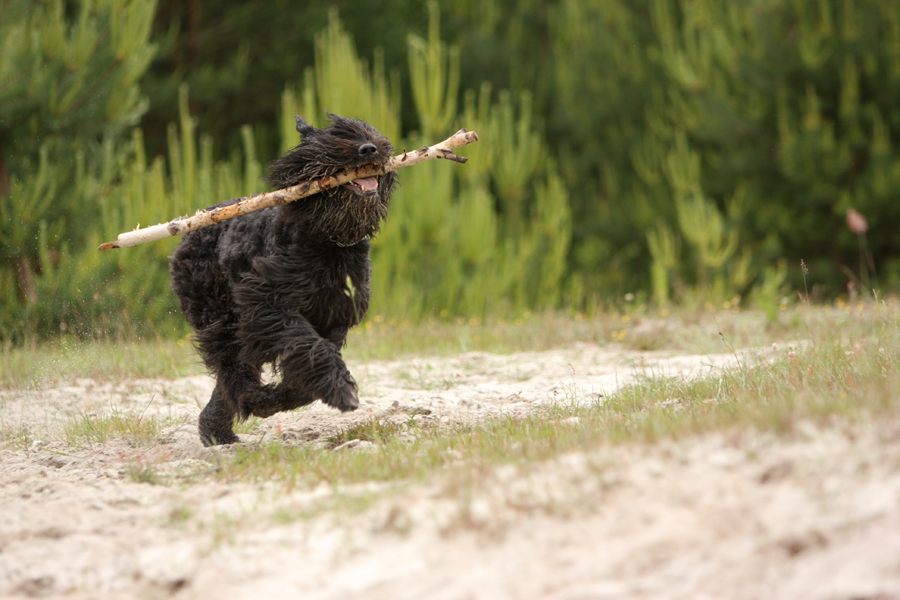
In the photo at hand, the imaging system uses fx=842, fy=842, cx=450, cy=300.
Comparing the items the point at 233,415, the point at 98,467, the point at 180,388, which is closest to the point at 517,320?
the point at 180,388

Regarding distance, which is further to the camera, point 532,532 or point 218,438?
point 218,438

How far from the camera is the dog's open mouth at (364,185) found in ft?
13.9

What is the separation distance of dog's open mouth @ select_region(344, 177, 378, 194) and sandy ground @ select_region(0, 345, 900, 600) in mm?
1532

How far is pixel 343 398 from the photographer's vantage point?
408cm

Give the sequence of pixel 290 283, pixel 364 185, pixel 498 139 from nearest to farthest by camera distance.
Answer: pixel 364 185
pixel 290 283
pixel 498 139

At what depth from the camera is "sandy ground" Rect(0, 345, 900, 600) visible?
8.26 feet

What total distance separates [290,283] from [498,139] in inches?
327

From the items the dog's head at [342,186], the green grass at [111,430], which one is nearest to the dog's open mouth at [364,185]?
the dog's head at [342,186]

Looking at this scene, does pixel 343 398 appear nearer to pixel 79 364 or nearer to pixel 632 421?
pixel 632 421

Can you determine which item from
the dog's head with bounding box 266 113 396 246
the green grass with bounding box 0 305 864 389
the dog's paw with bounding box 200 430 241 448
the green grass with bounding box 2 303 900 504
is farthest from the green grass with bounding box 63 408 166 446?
the dog's head with bounding box 266 113 396 246

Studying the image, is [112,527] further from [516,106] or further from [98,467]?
[516,106]

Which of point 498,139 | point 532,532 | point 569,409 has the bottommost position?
point 532,532

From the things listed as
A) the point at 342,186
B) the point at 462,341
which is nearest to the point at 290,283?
the point at 342,186

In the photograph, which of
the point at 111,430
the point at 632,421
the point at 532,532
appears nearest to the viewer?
the point at 532,532
